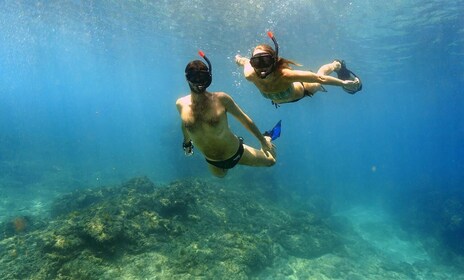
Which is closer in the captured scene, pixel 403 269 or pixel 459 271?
pixel 403 269

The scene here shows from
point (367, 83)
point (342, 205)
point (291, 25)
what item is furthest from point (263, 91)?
point (367, 83)

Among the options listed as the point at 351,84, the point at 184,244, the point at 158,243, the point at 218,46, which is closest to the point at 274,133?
the point at 351,84

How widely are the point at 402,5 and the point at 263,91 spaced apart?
19861mm

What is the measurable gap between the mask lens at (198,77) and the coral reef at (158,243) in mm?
7006

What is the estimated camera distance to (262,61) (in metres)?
5.01

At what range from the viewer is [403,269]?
52.5ft

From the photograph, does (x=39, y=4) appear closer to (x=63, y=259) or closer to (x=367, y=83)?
(x=63, y=259)

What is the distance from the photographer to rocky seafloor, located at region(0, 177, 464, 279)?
9.10 metres

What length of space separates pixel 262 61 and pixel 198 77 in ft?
4.16

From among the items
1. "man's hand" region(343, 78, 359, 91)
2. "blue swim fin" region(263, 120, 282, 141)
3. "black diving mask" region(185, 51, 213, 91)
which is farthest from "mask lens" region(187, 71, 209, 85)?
"man's hand" region(343, 78, 359, 91)

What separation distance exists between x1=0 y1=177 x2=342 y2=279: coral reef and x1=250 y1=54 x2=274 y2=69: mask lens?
279 inches

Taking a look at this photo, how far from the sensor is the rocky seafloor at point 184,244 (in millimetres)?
9102

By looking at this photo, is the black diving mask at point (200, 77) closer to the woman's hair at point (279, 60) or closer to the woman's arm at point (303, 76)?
the woman's hair at point (279, 60)

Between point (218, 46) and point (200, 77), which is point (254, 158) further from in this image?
point (218, 46)
